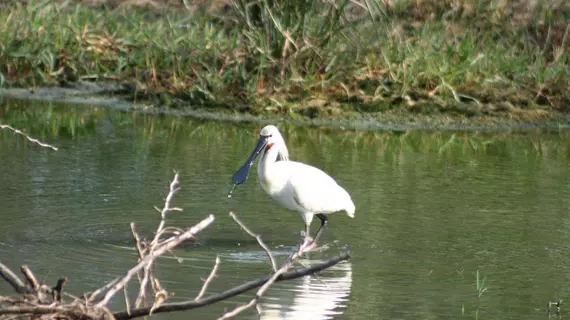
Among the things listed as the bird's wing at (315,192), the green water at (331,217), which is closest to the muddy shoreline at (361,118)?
the green water at (331,217)

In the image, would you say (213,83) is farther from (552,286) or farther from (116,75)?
(552,286)

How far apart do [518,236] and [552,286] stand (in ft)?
4.22

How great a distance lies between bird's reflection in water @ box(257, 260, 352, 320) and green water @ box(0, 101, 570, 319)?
0.05 feet

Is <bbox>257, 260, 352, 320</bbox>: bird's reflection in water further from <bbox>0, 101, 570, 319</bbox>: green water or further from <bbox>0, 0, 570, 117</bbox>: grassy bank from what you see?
<bbox>0, 0, 570, 117</bbox>: grassy bank

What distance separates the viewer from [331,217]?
8719 millimetres

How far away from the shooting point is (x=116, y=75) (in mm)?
14500

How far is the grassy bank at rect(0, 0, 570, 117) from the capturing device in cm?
1344

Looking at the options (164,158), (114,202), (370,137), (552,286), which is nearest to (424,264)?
(552,286)

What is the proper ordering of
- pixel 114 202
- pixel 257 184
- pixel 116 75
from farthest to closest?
pixel 116 75 → pixel 257 184 → pixel 114 202

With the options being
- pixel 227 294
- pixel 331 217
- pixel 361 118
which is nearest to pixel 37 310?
pixel 227 294

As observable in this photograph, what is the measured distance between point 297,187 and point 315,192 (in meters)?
0.11

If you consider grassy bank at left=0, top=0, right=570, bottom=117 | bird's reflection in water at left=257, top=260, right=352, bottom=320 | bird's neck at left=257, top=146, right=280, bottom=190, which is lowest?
bird's reflection in water at left=257, top=260, right=352, bottom=320

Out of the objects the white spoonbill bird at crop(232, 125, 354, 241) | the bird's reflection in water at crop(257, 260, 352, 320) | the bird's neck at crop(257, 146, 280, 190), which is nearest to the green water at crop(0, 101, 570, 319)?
the bird's reflection in water at crop(257, 260, 352, 320)

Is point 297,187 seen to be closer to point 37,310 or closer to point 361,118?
point 37,310
